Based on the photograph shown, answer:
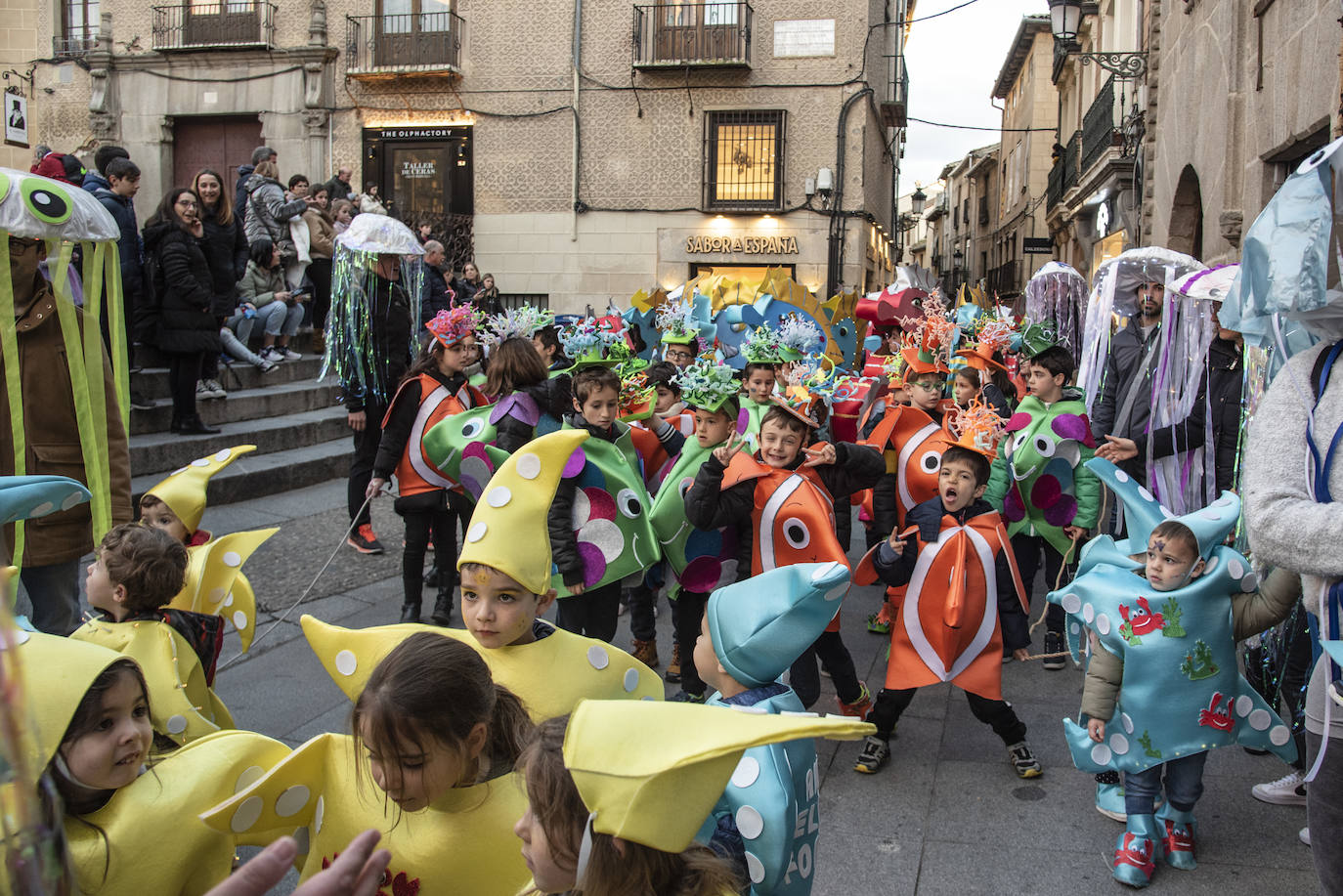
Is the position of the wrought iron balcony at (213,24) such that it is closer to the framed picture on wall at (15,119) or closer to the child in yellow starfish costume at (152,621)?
the framed picture on wall at (15,119)

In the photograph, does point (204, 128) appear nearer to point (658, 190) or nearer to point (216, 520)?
point (658, 190)

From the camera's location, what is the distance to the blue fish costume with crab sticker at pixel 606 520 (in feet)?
14.1

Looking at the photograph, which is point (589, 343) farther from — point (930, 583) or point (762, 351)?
point (930, 583)

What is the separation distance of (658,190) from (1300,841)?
19.2 m

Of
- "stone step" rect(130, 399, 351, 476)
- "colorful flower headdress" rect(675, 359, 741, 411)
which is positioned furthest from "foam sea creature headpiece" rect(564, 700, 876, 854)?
"stone step" rect(130, 399, 351, 476)

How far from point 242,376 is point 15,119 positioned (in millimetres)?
3196

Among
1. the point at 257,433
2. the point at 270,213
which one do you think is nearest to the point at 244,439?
the point at 257,433

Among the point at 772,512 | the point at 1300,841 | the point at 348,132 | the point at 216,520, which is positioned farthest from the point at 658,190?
the point at 1300,841

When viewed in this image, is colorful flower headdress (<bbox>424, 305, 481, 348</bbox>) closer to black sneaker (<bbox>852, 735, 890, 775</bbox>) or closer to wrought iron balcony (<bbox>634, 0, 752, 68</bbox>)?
black sneaker (<bbox>852, 735, 890, 775</bbox>)

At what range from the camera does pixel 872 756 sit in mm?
4051

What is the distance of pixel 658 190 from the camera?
69.7 feet

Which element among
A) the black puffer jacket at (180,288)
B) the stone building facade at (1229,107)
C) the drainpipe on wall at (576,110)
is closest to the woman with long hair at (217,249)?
the black puffer jacket at (180,288)

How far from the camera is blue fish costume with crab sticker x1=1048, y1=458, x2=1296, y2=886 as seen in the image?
3240 mm

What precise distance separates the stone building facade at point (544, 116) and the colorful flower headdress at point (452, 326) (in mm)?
15356
